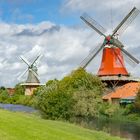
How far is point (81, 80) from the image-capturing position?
76.5 meters

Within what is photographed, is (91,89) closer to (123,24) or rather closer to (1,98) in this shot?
(123,24)

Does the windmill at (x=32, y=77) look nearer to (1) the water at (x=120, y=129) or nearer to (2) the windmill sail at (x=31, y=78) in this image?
(2) the windmill sail at (x=31, y=78)

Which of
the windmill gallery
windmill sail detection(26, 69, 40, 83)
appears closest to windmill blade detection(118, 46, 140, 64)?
the windmill gallery

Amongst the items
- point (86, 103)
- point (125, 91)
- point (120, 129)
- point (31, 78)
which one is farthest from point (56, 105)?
point (31, 78)

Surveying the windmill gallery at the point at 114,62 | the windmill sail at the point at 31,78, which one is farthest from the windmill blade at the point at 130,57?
the windmill sail at the point at 31,78

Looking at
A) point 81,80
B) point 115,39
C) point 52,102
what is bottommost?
point 52,102

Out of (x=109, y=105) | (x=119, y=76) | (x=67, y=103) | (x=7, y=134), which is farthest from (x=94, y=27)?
(x=7, y=134)

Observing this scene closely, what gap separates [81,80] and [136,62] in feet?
34.0

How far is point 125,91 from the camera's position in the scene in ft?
266

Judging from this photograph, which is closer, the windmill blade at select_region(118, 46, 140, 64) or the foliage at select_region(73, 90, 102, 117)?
the foliage at select_region(73, 90, 102, 117)

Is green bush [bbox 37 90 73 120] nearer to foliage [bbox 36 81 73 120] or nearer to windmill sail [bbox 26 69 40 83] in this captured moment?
foliage [bbox 36 81 73 120]

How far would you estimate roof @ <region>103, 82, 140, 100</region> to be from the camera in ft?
264

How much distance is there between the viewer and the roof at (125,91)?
80438 mm

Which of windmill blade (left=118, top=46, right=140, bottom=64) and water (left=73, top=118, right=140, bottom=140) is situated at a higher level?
windmill blade (left=118, top=46, right=140, bottom=64)
